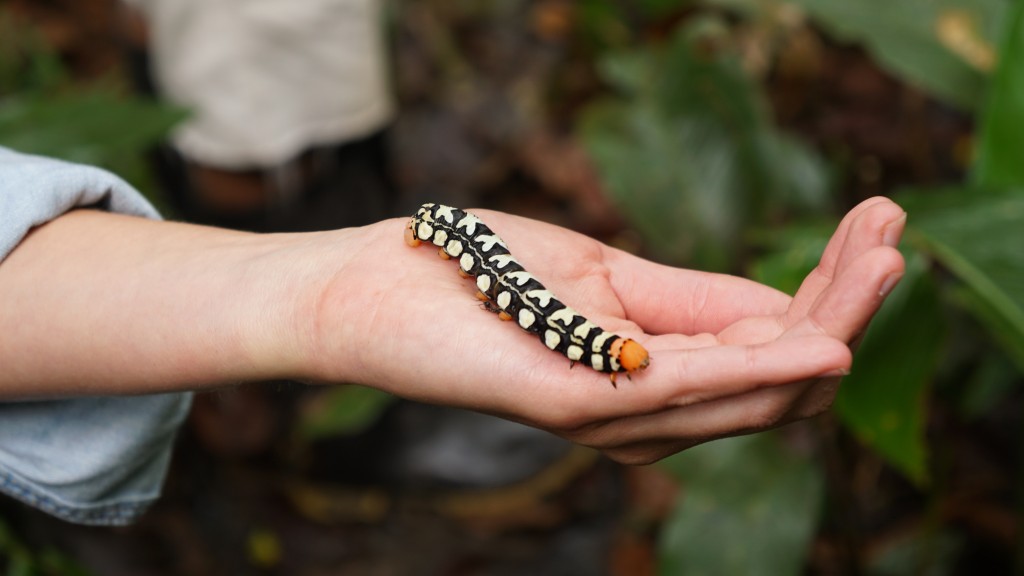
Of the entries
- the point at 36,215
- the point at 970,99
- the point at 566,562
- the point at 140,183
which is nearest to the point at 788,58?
the point at 970,99

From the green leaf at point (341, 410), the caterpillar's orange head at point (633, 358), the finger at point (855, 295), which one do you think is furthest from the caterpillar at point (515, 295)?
the green leaf at point (341, 410)

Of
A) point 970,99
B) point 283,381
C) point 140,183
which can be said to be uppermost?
point 970,99

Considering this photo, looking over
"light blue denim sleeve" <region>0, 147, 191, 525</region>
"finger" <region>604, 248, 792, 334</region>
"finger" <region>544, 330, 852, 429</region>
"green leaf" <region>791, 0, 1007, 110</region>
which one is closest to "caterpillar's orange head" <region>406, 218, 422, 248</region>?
"finger" <region>604, 248, 792, 334</region>

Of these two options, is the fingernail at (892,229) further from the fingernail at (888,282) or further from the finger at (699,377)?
the finger at (699,377)

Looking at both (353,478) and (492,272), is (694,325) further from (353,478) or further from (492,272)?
(353,478)

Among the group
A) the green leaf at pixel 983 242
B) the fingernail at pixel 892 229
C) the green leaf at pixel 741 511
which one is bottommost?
the green leaf at pixel 741 511

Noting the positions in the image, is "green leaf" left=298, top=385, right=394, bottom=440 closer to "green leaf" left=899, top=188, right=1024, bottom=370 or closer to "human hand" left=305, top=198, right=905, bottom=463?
"human hand" left=305, top=198, right=905, bottom=463
